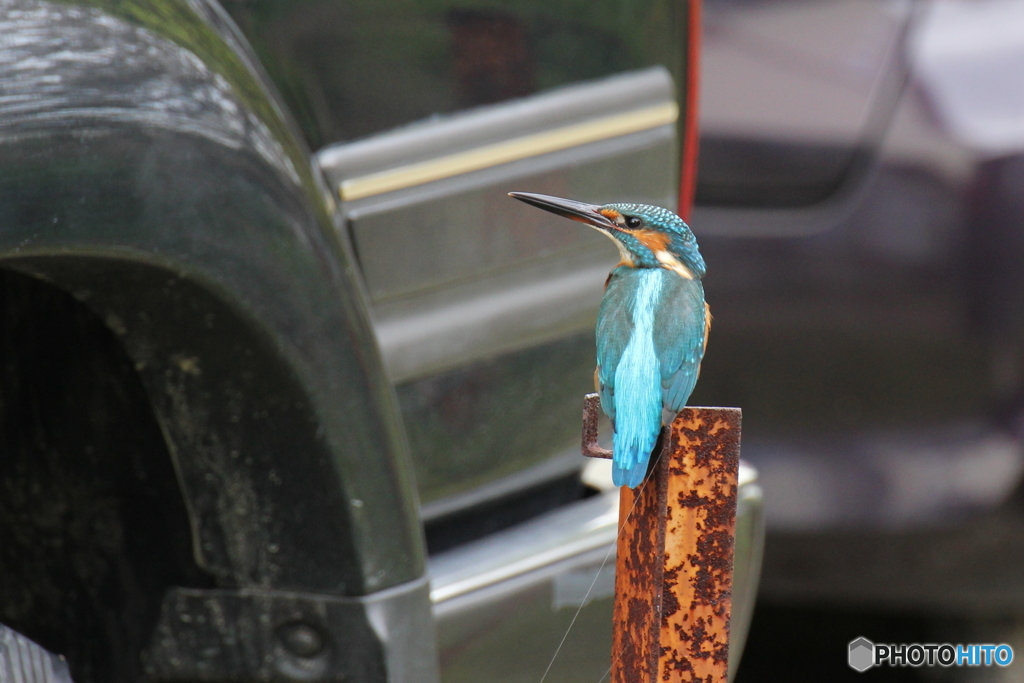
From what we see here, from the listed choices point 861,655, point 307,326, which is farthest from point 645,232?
point 861,655

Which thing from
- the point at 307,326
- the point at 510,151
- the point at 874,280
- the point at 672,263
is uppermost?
the point at 672,263

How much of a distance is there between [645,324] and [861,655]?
9.18ft

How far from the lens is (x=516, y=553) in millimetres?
2059

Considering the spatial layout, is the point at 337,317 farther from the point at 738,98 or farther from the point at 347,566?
the point at 738,98

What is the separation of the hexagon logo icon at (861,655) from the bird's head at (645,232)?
267cm

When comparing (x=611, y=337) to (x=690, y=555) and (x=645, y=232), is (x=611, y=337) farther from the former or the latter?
(x=690, y=555)

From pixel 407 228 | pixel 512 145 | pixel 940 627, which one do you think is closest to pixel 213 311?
pixel 407 228

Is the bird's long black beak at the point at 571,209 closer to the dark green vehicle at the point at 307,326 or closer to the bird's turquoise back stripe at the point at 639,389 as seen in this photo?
the bird's turquoise back stripe at the point at 639,389

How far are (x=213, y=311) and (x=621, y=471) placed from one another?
0.73 m

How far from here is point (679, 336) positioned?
1.16m

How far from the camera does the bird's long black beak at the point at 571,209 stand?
3.47ft

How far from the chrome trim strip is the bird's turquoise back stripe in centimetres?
76

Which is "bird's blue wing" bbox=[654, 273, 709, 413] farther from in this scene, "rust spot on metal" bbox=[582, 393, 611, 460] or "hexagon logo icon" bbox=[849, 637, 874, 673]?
"hexagon logo icon" bbox=[849, 637, 874, 673]

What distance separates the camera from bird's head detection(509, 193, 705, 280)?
44.6 inches
